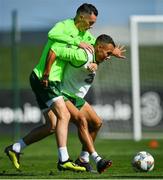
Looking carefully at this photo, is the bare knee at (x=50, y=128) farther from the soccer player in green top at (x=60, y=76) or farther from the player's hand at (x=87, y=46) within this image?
the player's hand at (x=87, y=46)

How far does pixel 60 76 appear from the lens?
11.9 metres

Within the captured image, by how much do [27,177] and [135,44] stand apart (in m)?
11.9

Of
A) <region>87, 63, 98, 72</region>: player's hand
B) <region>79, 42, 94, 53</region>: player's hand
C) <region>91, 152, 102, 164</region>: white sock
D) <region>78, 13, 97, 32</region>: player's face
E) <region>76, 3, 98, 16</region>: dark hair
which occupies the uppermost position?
<region>76, 3, 98, 16</region>: dark hair

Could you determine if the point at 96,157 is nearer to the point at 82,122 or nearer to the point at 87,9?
the point at 82,122

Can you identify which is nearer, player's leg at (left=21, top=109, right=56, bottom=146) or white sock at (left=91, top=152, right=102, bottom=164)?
white sock at (left=91, top=152, right=102, bottom=164)

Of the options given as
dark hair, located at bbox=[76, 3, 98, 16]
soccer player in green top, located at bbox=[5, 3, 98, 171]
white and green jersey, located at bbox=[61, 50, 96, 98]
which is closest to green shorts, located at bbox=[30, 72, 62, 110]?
soccer player in green top, located at bbox=[5, 3, 98, 171]

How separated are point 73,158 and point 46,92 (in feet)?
11.4

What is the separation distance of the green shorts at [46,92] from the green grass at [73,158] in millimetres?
877

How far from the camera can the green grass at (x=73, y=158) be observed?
11.1 m

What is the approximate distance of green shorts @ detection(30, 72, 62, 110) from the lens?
38.6 feet

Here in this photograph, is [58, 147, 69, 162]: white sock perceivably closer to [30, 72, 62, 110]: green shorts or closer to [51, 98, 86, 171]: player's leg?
[51, 98, 86, 171]: player's leg

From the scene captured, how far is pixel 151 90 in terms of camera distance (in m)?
22.9

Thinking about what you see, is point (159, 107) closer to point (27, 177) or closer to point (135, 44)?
point (135, 44)

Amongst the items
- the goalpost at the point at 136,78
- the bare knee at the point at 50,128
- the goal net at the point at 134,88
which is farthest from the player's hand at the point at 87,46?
the goal net at the point at 134,88
